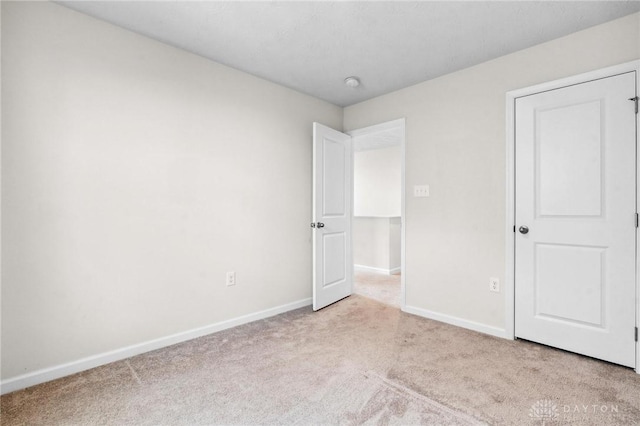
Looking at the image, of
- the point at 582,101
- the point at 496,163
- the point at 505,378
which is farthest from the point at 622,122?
the point at 505,378

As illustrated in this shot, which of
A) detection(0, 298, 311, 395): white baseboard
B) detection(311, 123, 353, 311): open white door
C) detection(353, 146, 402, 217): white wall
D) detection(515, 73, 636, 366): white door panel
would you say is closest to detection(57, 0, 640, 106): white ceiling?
detection(515, 73, 636, 366): white door panel

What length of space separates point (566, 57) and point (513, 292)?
1.83 meters

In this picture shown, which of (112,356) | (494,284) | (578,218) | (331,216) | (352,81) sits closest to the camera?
(112,356)

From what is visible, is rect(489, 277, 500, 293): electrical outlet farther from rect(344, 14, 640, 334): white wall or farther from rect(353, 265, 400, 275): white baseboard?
rect(353, 265, 400, 275): white baseboard

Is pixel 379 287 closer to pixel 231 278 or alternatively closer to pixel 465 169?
pixel 465 169

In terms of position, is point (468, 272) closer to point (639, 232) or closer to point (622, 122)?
point (639, 232)

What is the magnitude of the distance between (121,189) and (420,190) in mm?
2589

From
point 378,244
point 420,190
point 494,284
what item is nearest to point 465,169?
point 420,190

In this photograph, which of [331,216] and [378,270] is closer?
[331,216]

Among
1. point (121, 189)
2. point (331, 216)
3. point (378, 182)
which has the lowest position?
point (331, 216)

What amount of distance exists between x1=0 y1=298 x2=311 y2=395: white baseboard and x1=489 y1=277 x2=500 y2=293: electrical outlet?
2050 mm

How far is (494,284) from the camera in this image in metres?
2.64

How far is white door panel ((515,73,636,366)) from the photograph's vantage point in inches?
81.2

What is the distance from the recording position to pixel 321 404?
166cm
